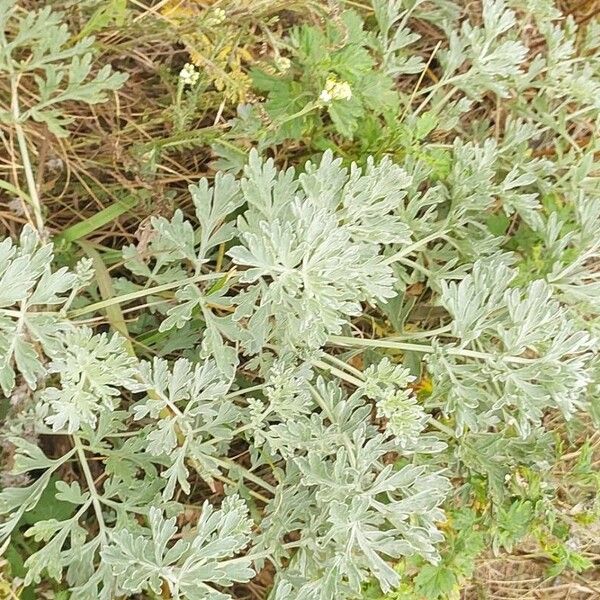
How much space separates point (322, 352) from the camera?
6.06 feet

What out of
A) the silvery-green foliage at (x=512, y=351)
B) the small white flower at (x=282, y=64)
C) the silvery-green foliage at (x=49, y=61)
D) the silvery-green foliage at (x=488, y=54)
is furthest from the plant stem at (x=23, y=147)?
the silvery-green foliage at (x=488, y=54)

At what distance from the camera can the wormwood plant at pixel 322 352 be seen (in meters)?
1.60

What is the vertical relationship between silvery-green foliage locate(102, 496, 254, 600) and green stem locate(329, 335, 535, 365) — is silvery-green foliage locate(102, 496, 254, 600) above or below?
below

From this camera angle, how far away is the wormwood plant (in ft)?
Answer: 5.24

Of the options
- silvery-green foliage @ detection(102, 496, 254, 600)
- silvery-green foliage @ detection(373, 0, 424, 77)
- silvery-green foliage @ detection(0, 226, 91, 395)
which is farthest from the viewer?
silvery-green foliage @ detection(373, 0, 424, 77)

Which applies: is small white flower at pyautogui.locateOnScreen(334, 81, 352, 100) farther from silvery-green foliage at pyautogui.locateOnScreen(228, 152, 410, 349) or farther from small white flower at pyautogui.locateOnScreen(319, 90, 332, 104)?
silvery-green foliage at pyautogui.locateOnScreen(228, 152, 410, 349)

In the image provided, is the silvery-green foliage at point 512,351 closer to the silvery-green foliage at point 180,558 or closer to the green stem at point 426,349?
the green stem at point 426,349

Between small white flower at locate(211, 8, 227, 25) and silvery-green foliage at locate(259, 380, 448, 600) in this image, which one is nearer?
silvery-green foliage at locate(259, 380, 448, 600)

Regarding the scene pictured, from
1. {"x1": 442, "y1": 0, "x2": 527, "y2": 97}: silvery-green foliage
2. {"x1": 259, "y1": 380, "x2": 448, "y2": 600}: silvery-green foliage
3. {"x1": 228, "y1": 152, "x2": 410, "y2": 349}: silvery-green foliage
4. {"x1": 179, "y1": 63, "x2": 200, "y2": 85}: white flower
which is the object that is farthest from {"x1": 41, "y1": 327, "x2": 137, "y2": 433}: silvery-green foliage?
{"x1": 442, "y1": 0, "x2": 527, "y2": 97}: silvery-green foliage

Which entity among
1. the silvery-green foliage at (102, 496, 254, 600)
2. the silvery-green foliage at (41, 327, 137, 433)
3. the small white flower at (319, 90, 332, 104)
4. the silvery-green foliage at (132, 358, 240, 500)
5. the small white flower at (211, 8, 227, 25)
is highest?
the small white flower at (211, 8, 227, 25)

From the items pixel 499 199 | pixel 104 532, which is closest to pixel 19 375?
pixel 104 532

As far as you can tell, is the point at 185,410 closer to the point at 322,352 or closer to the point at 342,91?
the point at 322,352

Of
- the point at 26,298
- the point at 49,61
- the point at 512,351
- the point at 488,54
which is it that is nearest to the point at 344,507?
the point at 512,351

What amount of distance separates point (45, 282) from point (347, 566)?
89 centimetres
